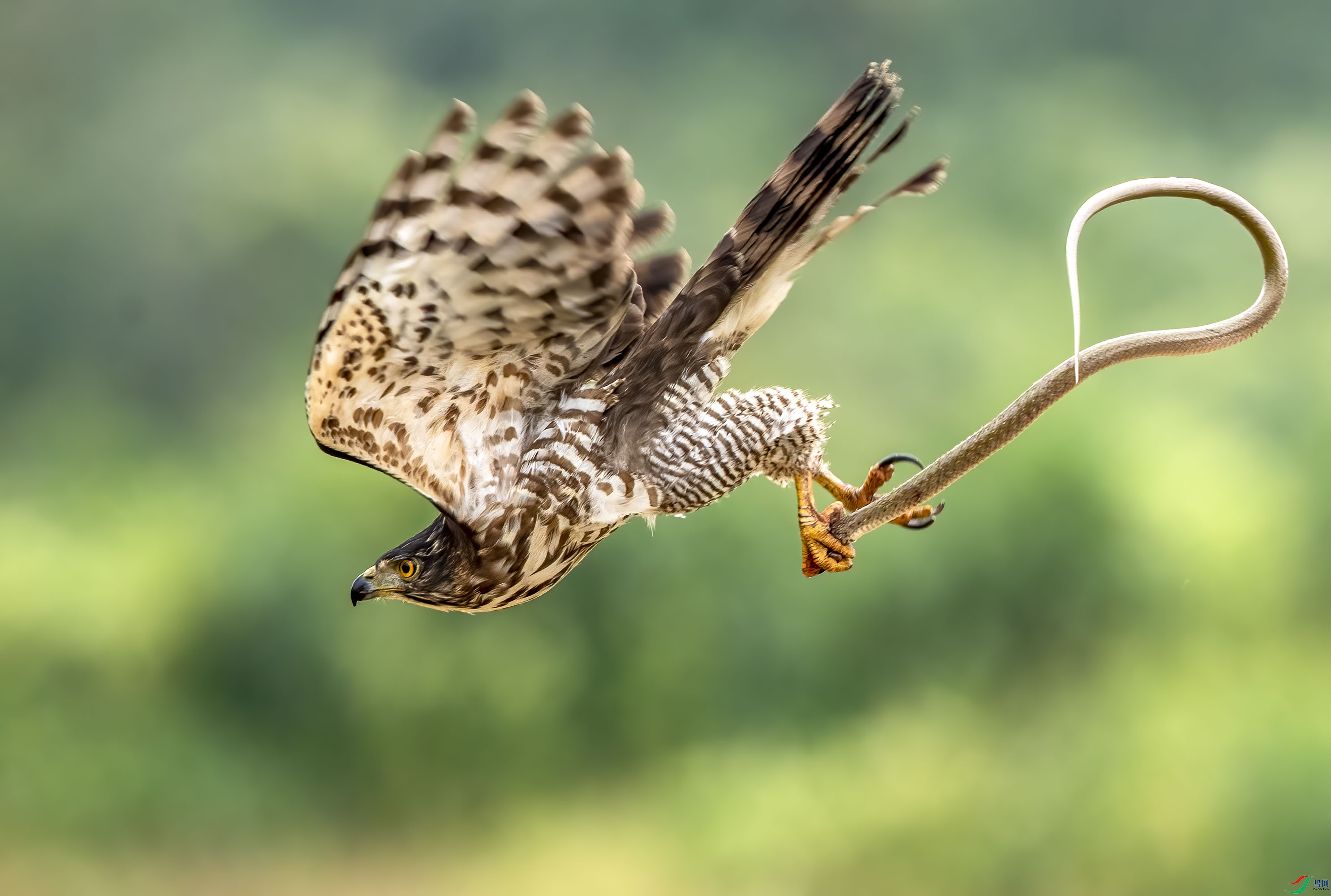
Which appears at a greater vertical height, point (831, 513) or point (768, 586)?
point (768, 586)

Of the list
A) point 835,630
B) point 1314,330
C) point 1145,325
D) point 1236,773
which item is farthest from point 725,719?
point 1314,330

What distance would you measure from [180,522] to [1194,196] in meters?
5.72

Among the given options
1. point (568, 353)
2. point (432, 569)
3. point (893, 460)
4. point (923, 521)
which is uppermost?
point (568, 353)

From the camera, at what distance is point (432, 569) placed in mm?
2166

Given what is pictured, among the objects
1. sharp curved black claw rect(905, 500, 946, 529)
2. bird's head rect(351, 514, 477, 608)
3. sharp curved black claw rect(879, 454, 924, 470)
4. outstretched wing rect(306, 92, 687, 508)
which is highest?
outstretched wing rect(306, 92, 687, 508)

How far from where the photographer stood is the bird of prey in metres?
1.89

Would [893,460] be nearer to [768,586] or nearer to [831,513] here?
[831,513]

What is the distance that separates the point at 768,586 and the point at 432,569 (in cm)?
389

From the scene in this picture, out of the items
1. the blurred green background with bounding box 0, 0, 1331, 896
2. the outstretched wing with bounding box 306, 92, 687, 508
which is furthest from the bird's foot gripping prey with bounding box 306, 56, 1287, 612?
the blurred green background with bounding box 0, 0, 1331, 896

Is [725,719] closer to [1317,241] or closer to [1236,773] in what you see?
[1236,773]

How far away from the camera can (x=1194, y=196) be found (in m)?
1.94

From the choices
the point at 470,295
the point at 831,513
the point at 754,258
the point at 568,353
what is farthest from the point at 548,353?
the point at 831,513

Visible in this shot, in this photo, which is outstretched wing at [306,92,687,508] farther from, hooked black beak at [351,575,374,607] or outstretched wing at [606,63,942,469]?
hooked black beak at [351,575,374,607]

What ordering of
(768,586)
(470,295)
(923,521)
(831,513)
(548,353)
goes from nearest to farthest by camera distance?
(470,295) < (548,353) < (831,513) < (923,521) < (768,586)
